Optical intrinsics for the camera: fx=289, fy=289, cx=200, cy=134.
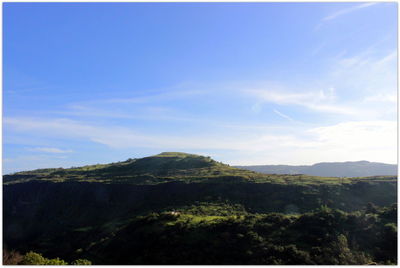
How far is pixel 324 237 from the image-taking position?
24.9 metres

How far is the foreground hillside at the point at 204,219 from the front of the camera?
24594 mm

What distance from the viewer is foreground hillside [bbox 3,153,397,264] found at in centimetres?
2459

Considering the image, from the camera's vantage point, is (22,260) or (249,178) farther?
(249,178)

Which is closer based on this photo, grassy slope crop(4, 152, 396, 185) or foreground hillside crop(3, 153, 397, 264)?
foreground hillside crop(3, 153, 397, 264)

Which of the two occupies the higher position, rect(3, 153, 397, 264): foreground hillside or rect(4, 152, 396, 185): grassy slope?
rect(4, 152, 396, 185): grassy slope

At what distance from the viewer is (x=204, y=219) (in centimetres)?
3325

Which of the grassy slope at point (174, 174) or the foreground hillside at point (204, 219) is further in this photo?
the grassy slope at point (174, 174)

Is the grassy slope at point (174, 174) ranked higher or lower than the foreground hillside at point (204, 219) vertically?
higher

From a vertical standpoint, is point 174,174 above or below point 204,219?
above

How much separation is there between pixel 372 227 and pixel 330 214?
3.64 meters

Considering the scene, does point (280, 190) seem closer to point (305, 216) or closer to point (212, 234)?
point (305, 216)

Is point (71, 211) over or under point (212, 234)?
under

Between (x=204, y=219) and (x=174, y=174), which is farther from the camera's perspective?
(x=174, y=174)

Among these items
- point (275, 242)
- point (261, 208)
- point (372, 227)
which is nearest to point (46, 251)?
point (261, 208)
